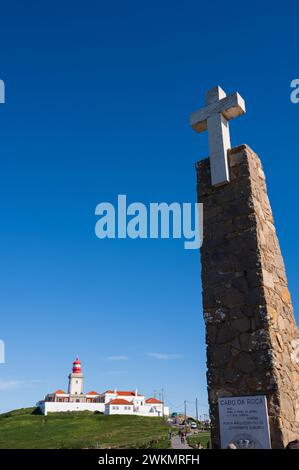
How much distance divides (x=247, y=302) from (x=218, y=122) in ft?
9.74

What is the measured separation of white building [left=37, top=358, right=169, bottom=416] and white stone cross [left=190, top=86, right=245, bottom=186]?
245ft

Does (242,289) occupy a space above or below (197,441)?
above

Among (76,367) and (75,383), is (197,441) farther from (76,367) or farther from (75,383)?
(76,367)

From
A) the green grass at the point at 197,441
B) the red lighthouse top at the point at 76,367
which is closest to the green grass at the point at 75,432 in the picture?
the green grass at the point at 197,441

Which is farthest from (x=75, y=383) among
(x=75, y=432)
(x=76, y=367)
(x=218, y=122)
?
(x=218, y=122)

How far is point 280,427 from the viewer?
199 inches

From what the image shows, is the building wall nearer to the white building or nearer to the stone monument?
the white building

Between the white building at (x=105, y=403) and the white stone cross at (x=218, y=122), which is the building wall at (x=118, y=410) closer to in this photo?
the white building at (x=105, y=403)

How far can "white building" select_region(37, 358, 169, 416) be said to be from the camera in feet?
247

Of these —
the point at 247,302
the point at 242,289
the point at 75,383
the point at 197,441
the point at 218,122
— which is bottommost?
the point at 197,441

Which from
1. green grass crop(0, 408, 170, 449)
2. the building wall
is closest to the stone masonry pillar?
green grass crop(0, 408, 170, 449)

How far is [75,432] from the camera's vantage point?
48406 millimetres

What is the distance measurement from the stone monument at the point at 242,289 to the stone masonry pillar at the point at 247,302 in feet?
0.04

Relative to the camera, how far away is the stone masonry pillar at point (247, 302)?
5.41 meters
